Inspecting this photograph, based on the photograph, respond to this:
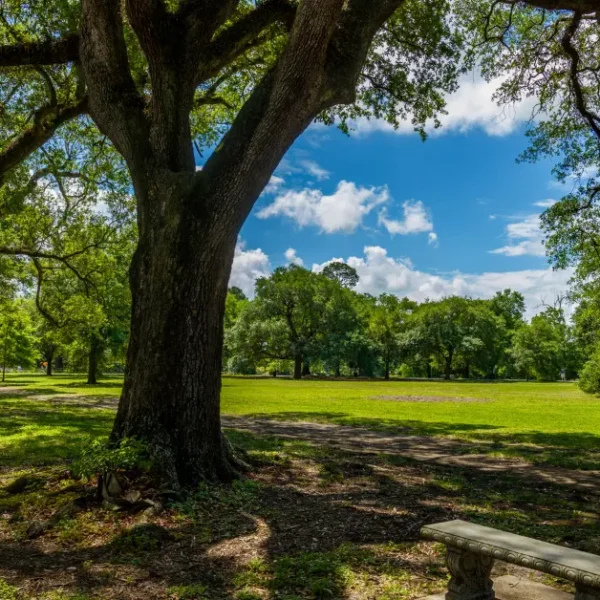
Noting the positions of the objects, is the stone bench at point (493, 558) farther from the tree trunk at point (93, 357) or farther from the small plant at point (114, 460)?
the tree trunk at point (93, 357)

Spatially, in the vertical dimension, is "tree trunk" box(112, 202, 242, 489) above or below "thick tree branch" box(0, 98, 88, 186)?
below

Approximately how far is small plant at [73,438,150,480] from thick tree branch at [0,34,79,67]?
21.8ft

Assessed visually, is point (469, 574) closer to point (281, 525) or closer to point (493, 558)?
point (493, 558)

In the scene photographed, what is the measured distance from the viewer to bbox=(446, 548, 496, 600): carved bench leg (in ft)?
11.9

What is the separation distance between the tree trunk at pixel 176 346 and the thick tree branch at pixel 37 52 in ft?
14.7

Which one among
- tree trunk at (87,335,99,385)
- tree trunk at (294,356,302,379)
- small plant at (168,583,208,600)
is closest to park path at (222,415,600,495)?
small plant at (168,583,208,600)

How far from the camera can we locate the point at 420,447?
12.0 meters

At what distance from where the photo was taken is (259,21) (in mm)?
8758

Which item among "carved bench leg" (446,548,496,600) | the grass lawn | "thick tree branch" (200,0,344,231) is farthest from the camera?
"thick tree branch" (200,0,344,231)

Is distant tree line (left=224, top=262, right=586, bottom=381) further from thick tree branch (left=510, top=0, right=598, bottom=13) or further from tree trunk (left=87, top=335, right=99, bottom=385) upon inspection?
thick tree branch (left=510, top=0, right=598, bottom=13)

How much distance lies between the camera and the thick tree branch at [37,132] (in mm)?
11916

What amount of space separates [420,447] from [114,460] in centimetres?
762

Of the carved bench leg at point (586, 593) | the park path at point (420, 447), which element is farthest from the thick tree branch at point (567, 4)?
the carved bench leg at point (586, 593)

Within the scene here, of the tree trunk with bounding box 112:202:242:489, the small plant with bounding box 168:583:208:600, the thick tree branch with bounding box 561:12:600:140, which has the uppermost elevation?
the thick tree branch with bounding box 561:12:600:140
